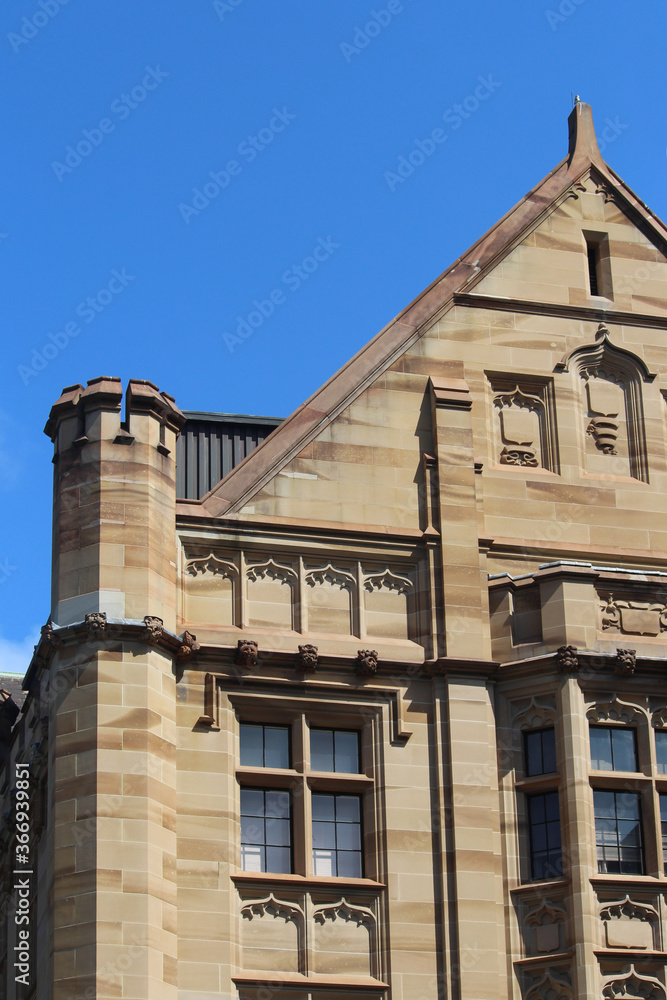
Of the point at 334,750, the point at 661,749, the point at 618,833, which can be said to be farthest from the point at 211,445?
the point at 618,833

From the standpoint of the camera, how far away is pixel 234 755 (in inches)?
1091

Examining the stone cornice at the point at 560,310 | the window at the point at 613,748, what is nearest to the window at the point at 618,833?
the window at the point at 613,748

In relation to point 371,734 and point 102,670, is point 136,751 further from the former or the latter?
point 371,734

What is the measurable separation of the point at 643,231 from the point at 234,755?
37.2 ft

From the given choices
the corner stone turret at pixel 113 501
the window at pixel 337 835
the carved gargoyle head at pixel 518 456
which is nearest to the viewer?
the corner stone turret at pixel 113 501

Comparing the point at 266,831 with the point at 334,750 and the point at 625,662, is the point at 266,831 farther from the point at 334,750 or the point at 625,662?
the point at 625,662

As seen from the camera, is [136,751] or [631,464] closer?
[136,751]

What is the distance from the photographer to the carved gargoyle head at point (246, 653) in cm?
2797

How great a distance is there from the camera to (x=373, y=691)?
93.9ft

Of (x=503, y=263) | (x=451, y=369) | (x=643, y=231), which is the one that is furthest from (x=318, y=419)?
(x=643, y=231)

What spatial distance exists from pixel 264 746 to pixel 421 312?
7293 mm

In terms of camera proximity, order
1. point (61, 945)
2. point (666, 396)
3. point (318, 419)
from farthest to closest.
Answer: point (666, 396) → point (318, 419) → point (61, 945)

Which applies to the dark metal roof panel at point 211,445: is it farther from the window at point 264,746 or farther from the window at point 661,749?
the window at point 661,749

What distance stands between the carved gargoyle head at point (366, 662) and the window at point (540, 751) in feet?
7.58
